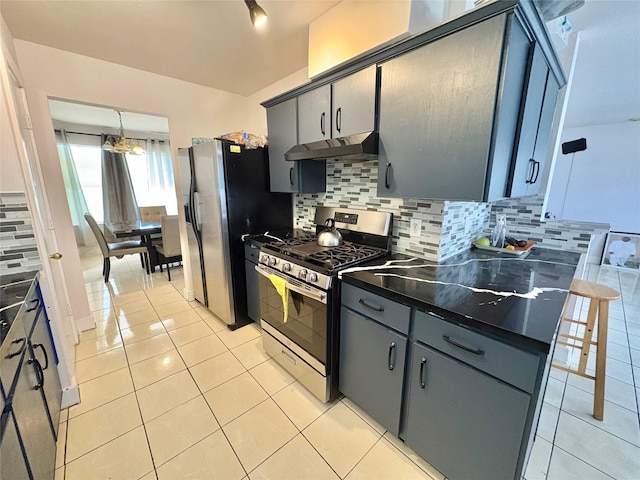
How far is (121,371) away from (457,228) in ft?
8.87

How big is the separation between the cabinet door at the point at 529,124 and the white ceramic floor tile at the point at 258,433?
1840 mm

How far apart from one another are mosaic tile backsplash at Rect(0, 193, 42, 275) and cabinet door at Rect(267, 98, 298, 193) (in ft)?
5.26

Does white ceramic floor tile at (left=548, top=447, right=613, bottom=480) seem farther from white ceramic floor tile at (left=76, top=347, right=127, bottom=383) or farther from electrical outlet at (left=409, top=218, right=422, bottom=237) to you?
white ceramic floor tile at (left=76, top=347, right=127, bottom=383)

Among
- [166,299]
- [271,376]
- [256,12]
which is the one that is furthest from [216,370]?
[256,12]

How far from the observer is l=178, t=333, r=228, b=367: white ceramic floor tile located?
210cm

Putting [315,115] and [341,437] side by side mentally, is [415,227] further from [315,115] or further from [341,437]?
[341,437]

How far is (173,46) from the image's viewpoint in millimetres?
2076

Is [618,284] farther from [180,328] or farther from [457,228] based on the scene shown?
[180,328]

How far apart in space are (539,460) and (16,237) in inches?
121

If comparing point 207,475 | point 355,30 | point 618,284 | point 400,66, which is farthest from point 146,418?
point 618,284

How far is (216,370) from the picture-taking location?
1.97 metres

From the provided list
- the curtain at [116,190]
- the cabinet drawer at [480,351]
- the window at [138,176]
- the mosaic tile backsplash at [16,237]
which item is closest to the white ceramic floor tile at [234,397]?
the cabinet drawer at [480,351]

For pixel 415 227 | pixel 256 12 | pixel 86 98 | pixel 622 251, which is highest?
pixel 256 12

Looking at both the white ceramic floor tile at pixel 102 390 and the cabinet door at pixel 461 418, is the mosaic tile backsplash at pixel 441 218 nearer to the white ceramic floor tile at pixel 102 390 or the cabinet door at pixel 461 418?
the cabinet door at pixel 461 418
